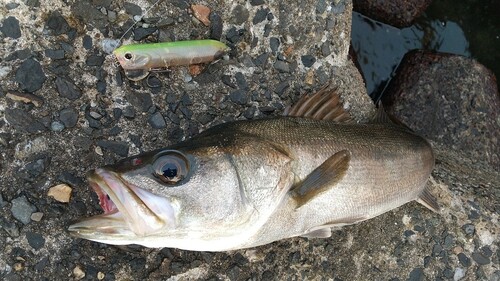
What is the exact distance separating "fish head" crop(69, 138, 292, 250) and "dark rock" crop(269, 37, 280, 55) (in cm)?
145

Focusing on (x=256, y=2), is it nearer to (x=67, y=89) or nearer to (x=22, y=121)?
(x=67, y=89)

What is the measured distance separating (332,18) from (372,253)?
1950 millimetres

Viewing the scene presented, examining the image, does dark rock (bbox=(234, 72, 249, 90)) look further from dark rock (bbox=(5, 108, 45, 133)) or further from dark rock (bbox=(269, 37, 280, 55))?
dark rock (bbox=(5, 108, 45, 133))

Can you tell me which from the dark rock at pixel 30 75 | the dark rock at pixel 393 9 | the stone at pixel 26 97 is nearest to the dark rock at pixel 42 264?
the stone at pixel 26 97

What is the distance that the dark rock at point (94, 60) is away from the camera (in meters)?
3.40

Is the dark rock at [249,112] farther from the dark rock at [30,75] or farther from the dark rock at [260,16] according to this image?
the dark rock at [30,75]

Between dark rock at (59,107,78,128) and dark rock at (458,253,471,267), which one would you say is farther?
dark rock at (458,253,471,267)

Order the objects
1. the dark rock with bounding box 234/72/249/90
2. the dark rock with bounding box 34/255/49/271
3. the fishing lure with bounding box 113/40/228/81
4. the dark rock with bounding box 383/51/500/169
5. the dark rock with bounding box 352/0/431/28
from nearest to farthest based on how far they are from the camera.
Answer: the dark rock with bounding box 34/255/49/271, the fishing lure with bounding box 113/40/228/81, the dark rock with bounding box 234/72/249/90, the dark rock with bounding box 383/51/500/169, the dark rock with bounding box 352/0/431/28

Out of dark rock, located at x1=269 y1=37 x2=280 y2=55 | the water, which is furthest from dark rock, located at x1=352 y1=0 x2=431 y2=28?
dark rock, located at x1=269 y1=37 x2=280 y2=55

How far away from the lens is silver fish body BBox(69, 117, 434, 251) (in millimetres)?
2457

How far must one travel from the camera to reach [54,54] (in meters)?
3.32

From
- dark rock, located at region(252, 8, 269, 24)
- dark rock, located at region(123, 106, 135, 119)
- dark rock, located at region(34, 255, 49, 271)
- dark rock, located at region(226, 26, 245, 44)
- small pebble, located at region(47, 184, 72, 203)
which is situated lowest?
dark rock, located at region(34, 255, 49, 271)

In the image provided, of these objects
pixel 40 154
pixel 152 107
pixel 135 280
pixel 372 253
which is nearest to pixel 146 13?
pixel 152 107

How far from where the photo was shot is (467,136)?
530 cm
